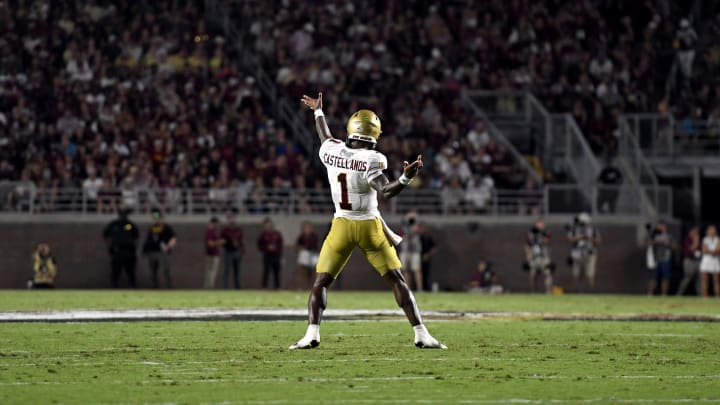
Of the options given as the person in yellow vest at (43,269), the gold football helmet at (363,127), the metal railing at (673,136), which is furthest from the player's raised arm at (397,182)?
the metal railing at (673,136)

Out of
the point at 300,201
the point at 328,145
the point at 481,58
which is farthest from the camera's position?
the point at 481,58

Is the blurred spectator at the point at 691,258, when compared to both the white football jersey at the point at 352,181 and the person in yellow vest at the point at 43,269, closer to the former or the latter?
the person in yellow vest at the point at 43,269

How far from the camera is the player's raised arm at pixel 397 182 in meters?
12.5

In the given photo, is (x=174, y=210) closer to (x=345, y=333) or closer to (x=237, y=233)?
(x=237, y=233)

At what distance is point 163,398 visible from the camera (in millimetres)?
9570

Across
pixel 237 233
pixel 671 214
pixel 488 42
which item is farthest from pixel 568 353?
pixel 488 42

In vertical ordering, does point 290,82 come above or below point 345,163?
above

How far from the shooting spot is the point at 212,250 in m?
31.0

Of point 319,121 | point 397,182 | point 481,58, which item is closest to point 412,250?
point 481,58

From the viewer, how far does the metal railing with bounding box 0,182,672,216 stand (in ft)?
102

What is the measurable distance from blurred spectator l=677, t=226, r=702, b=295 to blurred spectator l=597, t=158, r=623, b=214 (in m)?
1.96

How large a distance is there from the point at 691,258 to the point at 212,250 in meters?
10.3

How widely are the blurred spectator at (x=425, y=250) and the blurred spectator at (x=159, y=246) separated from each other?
5329 mm

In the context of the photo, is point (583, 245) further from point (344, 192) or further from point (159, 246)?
point (344, 192)
